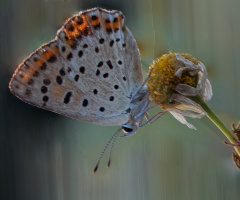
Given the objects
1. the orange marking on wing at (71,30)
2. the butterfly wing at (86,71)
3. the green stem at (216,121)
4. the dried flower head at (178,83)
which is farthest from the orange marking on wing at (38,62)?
the green stem at (216,121)

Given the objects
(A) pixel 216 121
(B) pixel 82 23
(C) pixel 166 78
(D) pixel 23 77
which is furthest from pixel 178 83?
(D) pixel 23 77

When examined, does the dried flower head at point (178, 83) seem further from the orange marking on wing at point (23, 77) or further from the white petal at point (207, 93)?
the orange marking on wing at point (23, 77)

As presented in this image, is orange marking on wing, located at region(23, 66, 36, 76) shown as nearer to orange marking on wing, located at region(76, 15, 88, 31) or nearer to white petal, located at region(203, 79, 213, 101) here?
orange marking on wing, located at region(76, 15, 88, 31)

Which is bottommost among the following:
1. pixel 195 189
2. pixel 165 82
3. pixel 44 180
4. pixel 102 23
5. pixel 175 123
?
pixel 44 180

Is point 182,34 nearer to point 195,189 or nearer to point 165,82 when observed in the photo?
point 165,82

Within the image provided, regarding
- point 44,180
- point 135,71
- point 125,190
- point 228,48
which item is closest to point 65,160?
point 44,180

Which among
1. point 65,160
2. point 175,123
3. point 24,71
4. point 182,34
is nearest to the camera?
point 24,71

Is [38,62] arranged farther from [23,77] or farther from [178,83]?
[178,83]
